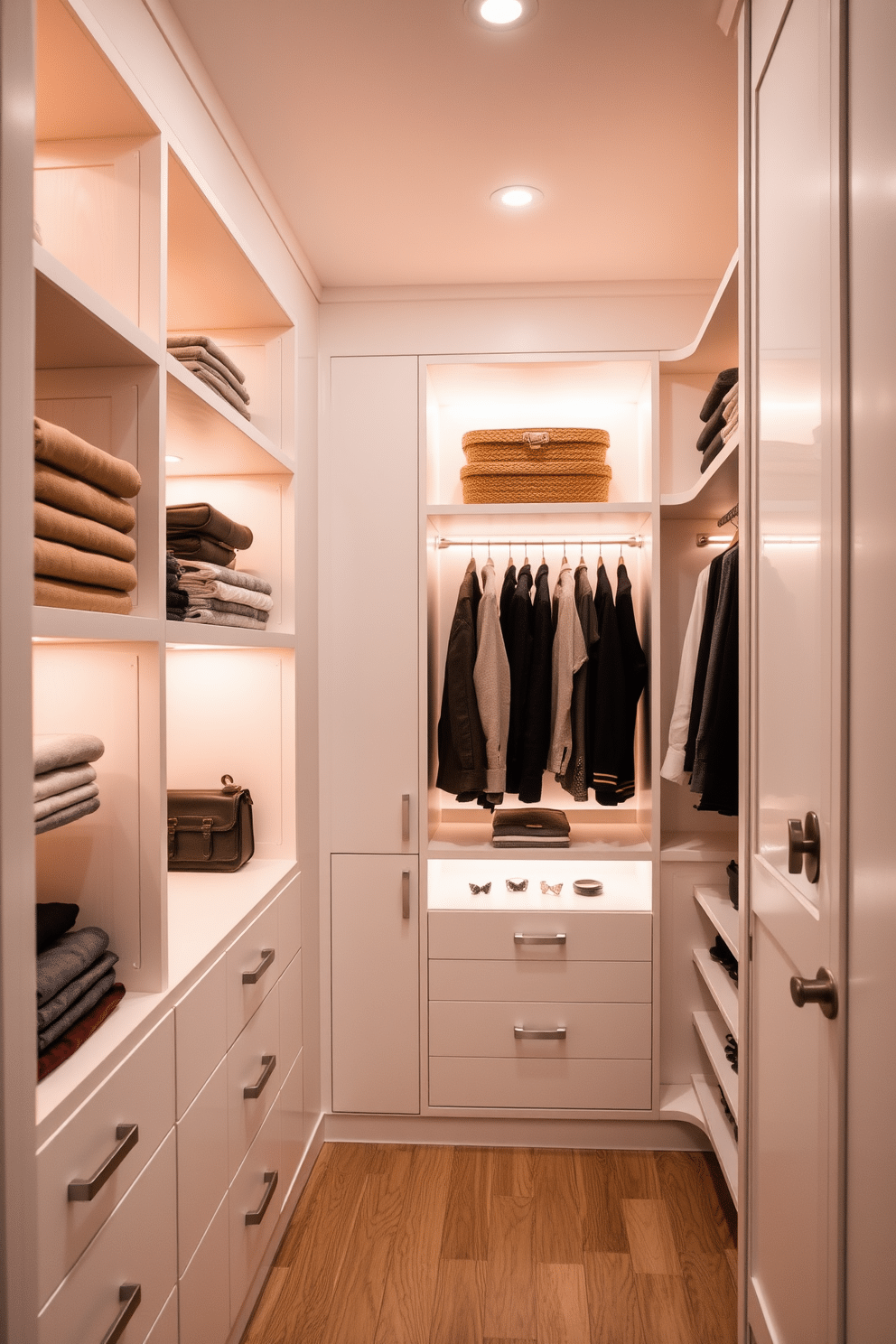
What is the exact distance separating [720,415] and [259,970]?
5.74 ft

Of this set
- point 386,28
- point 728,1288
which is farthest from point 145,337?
point 728,1288

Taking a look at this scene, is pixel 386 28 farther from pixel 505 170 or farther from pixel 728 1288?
pixel 728 1288

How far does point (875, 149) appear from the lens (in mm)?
955

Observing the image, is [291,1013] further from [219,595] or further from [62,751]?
[62,751]

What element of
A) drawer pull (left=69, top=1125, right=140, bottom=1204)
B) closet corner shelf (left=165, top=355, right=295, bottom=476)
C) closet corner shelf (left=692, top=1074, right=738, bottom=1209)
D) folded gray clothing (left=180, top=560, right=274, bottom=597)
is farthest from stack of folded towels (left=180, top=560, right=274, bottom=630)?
closet corner shelf (left=692, top=1074, right=738, bottom=1209)

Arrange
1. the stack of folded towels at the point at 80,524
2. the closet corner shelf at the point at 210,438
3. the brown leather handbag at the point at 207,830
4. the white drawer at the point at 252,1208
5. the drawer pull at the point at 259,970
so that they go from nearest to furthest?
1. the stack of folded towels at the point at 80,524
2. the closet corner shelf at the point at 210,438
3. the white drawer at the point at 252,1208
4. the drawer pull at the point at 259,970
5. the brown leather handbag at the point at 207,830

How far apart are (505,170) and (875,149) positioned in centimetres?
131

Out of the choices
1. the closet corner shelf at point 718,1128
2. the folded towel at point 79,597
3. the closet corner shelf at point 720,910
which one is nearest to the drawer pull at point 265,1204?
the closet corner shelf at point 718,1128

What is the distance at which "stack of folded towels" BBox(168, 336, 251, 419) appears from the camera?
1835 millimetres

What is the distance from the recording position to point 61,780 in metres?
1.27

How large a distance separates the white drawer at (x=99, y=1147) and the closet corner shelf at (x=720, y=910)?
4.35ft

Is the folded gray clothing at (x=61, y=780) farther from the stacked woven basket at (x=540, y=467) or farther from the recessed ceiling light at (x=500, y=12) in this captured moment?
the stacked woven basket at (x=540, y=467)

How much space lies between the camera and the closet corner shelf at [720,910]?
2196 mm

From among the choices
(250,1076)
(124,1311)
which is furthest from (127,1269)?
(250,1076)
